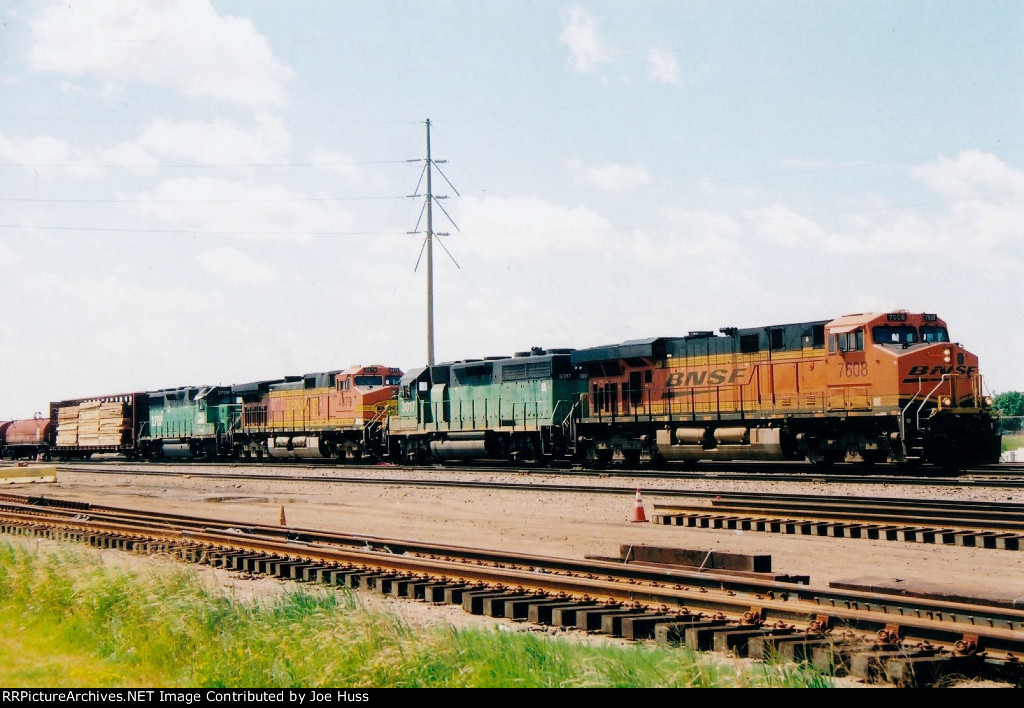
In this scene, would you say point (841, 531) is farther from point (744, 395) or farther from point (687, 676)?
point (744, 395)

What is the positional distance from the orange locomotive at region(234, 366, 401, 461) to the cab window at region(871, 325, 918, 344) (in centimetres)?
1796

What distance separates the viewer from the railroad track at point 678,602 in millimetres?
5941

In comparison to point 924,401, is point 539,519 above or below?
below

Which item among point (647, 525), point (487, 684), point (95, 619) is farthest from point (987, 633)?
point (647, 525)

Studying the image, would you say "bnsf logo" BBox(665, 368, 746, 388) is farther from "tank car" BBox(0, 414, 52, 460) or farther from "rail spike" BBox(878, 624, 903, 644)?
"tank car" BBox(0, 414, 52, 460)

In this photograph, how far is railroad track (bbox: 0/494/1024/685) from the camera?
19.5 feet

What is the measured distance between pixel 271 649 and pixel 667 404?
64.0 feet

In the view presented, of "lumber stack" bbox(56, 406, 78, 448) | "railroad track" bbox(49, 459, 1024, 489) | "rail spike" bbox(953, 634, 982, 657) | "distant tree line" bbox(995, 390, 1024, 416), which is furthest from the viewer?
"distant tree line" bbox(995, 390, 1024, 416)

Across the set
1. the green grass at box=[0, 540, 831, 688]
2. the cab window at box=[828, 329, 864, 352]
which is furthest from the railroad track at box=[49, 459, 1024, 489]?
the green grass at box=[0, 540, 831, 688]

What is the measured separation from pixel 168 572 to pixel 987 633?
7323 mm

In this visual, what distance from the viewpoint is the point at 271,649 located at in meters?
6.62

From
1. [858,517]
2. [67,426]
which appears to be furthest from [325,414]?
[858,517]

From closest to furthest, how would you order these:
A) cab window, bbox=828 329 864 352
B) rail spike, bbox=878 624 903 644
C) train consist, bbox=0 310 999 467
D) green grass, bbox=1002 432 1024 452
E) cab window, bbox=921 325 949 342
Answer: rail spike, bbox=878 624 903 644 < train consist, bbox=0 310 999 467 < cab window, bbox=828 329 864 352 < cab window, bbox=921 325 949 342 < green grass, bbox=1002 432 1024 452

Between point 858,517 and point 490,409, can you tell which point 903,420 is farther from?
point 490,409
